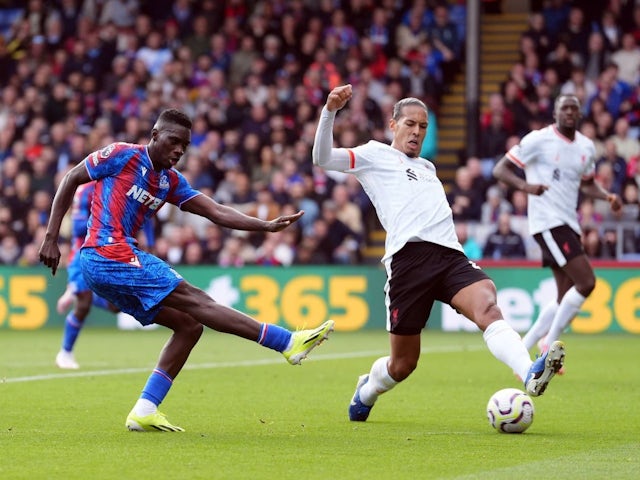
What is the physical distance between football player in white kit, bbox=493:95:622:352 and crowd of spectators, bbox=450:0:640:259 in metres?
7.71

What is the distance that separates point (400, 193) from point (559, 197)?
4599 millimetres

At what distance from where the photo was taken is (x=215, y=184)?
2484 centimetres

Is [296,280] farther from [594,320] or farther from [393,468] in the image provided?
[393,468]

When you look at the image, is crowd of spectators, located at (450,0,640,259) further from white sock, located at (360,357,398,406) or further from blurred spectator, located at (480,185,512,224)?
white sock, located at (360,357,398,406)

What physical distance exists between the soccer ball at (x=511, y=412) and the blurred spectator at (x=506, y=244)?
42.0 ft

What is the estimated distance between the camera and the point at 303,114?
24938 mm

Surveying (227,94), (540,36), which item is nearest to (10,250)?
(227,94)

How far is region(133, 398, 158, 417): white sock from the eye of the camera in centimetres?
865

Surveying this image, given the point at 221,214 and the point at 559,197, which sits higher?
the point at 221,214

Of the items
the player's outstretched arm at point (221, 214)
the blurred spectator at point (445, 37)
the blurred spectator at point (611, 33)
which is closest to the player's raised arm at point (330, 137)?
the player's outstretched arm at point (221, 214)

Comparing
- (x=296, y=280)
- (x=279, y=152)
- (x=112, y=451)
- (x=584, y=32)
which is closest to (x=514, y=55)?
(x=584, y=32)

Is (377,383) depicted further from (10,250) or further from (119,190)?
(10,250)

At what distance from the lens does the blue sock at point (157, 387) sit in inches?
343

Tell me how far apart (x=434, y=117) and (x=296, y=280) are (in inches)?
195
